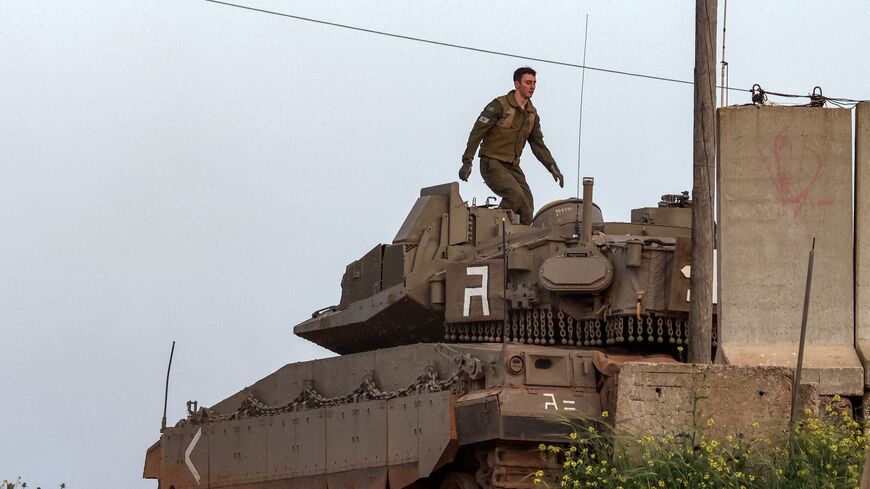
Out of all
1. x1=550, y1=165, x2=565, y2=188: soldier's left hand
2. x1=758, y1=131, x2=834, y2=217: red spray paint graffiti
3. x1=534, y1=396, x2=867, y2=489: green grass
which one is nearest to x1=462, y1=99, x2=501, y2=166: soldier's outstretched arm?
x1=550, y1=165, x2=565, y2=188: soldier's left hand

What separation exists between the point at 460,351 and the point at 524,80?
4495mm

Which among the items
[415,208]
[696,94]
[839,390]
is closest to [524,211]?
[415,208]

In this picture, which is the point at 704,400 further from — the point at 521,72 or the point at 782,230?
the point at 521,72

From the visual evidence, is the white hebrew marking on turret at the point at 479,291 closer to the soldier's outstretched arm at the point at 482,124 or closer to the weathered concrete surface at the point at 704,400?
the soldier's outstretched arm at the point at 482,124

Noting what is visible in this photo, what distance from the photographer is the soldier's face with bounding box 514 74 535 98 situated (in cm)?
2105

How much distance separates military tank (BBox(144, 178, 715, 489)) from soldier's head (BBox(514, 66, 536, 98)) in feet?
4.46

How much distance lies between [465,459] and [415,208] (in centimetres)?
391

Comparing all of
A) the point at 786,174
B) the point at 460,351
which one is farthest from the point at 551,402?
the point at 786,174

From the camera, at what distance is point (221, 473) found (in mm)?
21312

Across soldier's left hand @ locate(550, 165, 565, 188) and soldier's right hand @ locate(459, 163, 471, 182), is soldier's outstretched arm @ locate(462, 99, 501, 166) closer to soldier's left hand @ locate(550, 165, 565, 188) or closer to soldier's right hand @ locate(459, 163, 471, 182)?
soldier's right hand @ locate(459, 163, 471, 182)

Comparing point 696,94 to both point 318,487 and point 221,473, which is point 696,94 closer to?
point 318,487

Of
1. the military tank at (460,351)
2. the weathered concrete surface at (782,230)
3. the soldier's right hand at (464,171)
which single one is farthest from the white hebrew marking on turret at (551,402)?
the soldier's right hand at (464,171)

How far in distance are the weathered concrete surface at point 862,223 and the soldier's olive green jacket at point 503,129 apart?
187 inches

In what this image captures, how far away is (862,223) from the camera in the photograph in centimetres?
1755
